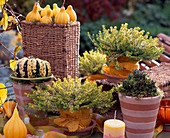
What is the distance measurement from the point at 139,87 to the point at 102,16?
436cm

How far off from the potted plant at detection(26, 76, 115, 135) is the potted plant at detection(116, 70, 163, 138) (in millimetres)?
219

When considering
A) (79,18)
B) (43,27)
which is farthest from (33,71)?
(79,18)

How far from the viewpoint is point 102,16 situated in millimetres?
6105

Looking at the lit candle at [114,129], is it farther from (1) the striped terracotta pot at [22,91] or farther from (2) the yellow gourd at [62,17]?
(2) the yellow gourd at [62,17]

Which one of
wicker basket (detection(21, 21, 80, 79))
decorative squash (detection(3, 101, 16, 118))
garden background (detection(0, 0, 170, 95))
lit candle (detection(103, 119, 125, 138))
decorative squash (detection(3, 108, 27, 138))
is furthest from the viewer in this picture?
garden background (detection(0, 0, 170, 95))

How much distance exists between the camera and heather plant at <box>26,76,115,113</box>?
6.66 ft

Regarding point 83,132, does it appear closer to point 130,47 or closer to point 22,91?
point 22,91

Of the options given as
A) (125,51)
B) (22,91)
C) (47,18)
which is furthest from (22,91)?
(125,51)

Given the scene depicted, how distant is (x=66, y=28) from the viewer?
2463 millimetres

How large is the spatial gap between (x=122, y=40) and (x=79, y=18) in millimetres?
3154

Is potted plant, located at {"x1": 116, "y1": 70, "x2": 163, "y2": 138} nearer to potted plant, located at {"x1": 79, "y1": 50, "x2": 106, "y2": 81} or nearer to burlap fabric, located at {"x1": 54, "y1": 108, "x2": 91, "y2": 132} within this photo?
burlap fabric, located at {"x1": 54, "y1": 108, "x2": 91, "y2": 132}

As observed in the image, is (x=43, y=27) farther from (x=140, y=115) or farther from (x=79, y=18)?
(x=79, y=18)

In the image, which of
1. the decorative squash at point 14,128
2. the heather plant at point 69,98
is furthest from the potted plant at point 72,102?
the decorative squash at point 14,128

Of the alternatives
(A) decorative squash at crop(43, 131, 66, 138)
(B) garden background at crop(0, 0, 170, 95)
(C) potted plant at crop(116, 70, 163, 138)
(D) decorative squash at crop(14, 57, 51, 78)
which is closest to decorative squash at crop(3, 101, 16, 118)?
(D) decorative squash at crop(14, 57, 51, 78)
